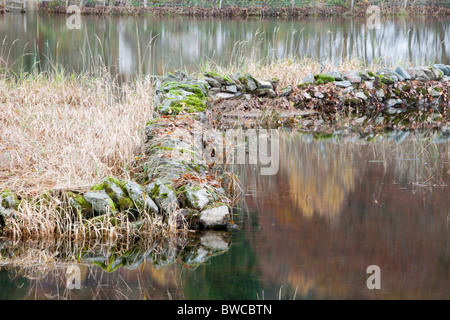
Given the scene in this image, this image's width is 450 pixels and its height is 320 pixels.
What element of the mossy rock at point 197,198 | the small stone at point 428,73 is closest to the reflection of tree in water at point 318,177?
the mossy rock at point 197,198

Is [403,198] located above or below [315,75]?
below

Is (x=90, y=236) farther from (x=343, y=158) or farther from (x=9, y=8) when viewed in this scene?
(x=9, y=8)

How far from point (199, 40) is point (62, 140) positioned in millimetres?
18426

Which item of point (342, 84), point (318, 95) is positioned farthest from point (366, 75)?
point (318, 95)

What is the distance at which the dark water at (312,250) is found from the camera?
14.0 feet

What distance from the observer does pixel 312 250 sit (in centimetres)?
498

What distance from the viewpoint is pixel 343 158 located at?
814 cm

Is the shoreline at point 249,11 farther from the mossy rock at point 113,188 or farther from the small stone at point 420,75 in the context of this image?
the mossy rock at point 113,188

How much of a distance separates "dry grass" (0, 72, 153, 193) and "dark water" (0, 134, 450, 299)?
118 centimetres

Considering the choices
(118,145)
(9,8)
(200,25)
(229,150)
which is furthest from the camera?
(9,8)

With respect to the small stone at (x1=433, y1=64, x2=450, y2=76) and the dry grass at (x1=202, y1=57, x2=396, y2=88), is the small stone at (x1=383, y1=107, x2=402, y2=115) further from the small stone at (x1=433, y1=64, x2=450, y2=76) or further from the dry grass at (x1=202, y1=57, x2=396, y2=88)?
the small stone at (x1=433, y1=64, x2=450, y2=76)
